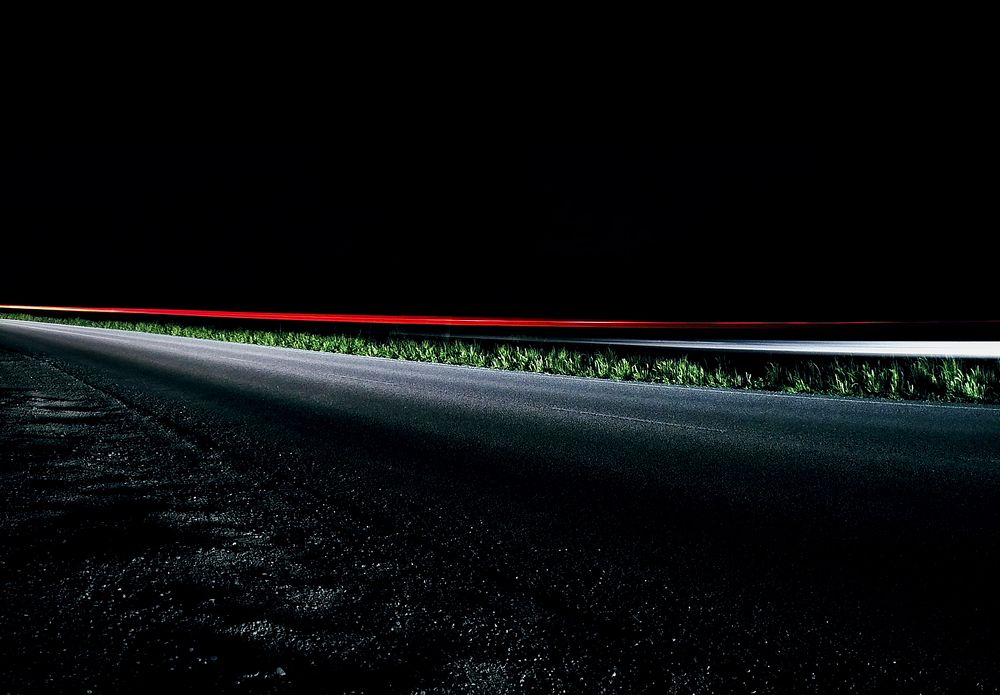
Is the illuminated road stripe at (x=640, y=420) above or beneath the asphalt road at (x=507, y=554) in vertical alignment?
beneath

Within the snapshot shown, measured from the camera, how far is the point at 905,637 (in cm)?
264

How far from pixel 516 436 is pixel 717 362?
19.5 feet

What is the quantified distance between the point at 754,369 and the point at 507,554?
8445mm

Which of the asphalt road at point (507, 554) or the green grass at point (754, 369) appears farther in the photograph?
the green grass at point (754, 369)

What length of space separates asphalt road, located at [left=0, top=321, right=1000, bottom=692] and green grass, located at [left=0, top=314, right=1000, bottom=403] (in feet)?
5.83

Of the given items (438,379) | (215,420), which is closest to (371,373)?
(438,379)

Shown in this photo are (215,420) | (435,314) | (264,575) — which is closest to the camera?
(264,575)

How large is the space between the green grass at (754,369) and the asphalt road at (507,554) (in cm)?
178

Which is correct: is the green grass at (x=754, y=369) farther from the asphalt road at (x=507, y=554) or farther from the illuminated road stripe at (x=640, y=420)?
the illuminated road stripe at (x=640, y=420)

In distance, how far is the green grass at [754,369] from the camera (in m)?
9.20

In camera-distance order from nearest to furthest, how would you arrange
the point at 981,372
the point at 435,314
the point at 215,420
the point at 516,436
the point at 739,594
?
1. the point at 739,594
2. the point at 516,436
3. the point at 215,420
4. the point at 981,372
5. the point at 435,314

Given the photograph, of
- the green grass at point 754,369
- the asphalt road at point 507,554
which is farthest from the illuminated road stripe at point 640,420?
the green grass at point 754,369

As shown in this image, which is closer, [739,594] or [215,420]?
[739,594]

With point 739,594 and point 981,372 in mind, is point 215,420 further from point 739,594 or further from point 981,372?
point 981,372
